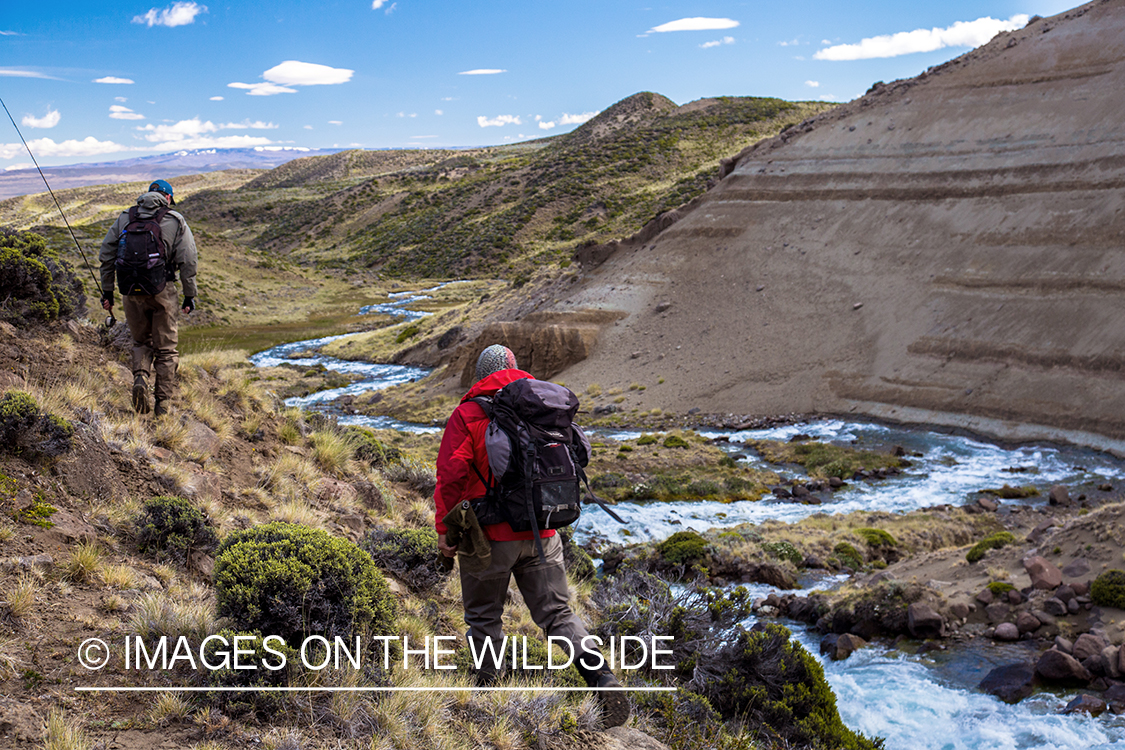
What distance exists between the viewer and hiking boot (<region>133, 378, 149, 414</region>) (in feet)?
26.5

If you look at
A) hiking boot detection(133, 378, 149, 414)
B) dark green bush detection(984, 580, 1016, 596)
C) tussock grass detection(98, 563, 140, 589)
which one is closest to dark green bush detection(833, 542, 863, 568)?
dark green bush detection(984, 580, 1016, 596)

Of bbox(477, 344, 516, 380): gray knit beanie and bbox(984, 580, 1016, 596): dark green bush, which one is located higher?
bbox(477, 344, 516, 380): gray knit beanie

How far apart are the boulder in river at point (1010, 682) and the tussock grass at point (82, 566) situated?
868 centimetres

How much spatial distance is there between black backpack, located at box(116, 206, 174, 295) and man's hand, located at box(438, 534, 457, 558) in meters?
4.68

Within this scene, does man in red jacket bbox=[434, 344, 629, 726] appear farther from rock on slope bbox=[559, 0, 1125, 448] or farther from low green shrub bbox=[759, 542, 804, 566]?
rock on slope bbox=[559, 0, 1125, 448]

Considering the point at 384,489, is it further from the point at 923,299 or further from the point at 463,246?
the point at 463,246

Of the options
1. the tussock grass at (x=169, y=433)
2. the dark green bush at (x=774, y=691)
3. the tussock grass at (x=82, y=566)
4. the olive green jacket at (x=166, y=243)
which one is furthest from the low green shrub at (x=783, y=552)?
the tussock grass at (x=82, y=566)

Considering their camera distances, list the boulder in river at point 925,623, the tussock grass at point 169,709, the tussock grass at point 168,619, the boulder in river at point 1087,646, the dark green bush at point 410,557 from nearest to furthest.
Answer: the tussock grass at point 169,709 < the tussock grass at point 168,619 < the dark green bush at point 410,557 < the boulder in river at point 1087,646 < the boulder in river at point 925,623

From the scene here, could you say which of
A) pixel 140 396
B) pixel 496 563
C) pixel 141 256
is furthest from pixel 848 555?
pixel 141 256

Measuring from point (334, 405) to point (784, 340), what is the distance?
17656mm

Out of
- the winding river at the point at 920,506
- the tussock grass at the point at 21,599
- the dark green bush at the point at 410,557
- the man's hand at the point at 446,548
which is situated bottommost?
the winding river at the point at 920,506

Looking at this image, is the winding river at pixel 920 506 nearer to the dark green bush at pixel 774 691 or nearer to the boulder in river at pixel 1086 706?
the boulder in river at pixel 1086 706

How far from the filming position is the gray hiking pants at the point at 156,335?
25.2 ft

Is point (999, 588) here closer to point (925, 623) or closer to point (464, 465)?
point (925, 623)
